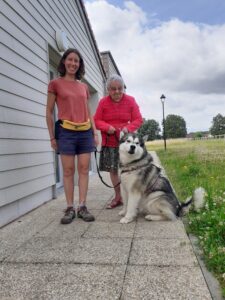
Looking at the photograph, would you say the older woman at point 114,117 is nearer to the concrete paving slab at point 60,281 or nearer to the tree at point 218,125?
the concrete paving slab at point 60,281

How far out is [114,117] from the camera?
Answer: 4.95 meters

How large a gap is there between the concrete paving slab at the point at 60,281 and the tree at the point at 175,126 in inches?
3836

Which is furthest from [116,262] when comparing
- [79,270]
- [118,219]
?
[118,219]

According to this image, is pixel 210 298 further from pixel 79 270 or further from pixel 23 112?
pixel 23 112

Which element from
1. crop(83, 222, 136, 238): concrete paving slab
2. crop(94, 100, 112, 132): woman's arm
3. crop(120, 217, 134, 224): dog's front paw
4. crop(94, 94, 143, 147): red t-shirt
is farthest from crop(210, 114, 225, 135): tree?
crop(83, 222, 136, 238): concrete paving slab

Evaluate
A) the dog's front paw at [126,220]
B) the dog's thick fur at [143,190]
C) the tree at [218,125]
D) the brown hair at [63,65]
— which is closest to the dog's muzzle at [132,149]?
the dog's thick fur at [143,190]

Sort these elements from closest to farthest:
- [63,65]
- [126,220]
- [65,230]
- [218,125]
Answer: [65,230], [126,220], [63,65], [218,125]

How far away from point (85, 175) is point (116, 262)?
182 cm

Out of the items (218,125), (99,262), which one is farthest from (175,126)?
(99,262)

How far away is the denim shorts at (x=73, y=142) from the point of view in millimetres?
4277

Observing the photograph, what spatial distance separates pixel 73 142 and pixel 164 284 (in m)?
2.33

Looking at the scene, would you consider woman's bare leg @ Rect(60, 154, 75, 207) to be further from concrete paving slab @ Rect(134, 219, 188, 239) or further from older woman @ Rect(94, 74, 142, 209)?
concrete paving slab @ Rect(134, 219, 188, 239)

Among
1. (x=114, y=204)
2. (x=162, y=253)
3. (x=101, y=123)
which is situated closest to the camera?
(x=162, y=253)

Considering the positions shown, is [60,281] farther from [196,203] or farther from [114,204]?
[114,204]
